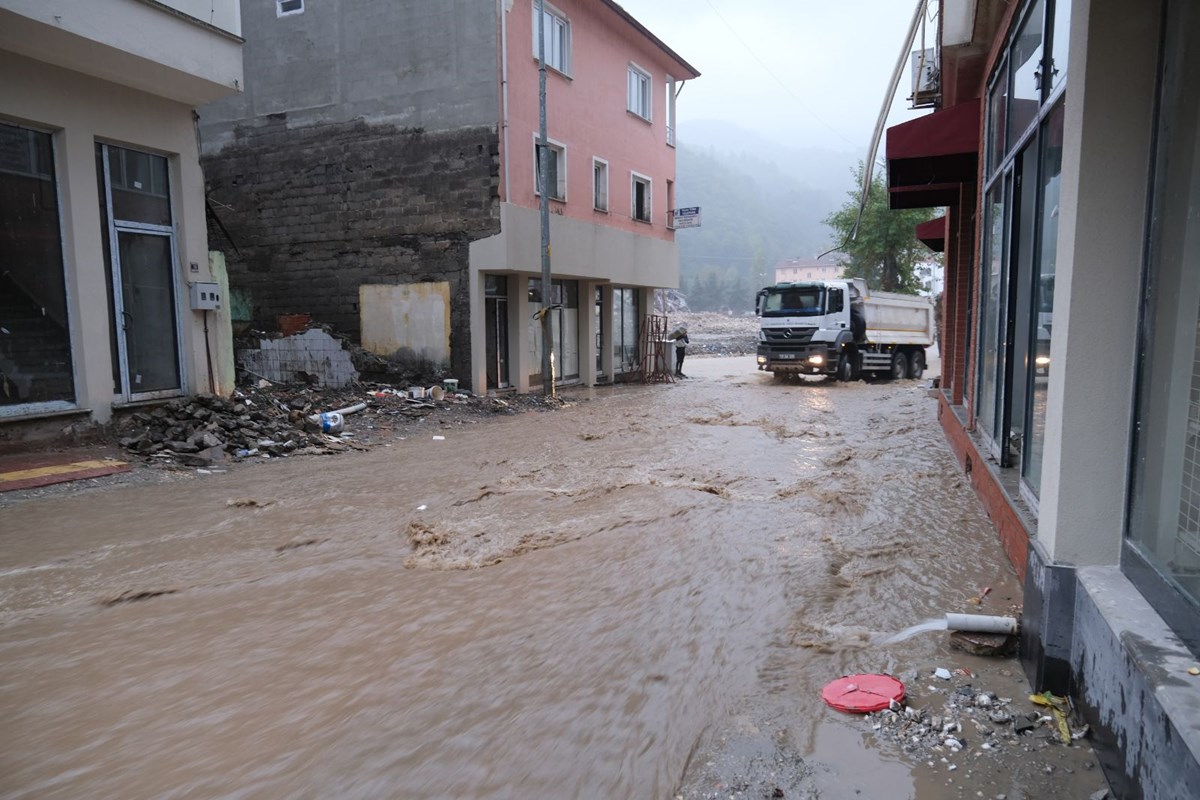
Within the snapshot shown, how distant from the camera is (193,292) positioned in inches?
408

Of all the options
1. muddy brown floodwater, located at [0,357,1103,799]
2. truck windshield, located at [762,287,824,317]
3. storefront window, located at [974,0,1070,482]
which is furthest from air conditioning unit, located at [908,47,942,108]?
truck windshield, located at [762,287,824,317]

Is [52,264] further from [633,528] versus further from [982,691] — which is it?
[982,691]

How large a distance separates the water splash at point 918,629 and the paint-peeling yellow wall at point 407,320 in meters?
12.2

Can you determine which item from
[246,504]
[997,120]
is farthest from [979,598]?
[246,504]

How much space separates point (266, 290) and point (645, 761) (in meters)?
16.5

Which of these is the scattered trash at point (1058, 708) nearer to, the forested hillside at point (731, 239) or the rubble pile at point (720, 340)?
the rubble pile at point (720, 340)

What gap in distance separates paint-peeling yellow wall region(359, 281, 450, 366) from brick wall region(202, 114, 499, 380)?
7.3 inches

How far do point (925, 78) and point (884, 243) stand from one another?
868 inches

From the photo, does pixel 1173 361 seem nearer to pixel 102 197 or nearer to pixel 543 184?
pixel 102 197

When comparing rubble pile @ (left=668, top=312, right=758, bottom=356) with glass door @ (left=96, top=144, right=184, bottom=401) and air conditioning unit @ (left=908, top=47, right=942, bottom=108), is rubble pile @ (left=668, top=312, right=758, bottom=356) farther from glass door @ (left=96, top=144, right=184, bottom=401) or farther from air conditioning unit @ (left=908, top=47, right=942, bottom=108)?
glass door @ (left=96, top=144, right=184, bottom=401)

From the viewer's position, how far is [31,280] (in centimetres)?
857

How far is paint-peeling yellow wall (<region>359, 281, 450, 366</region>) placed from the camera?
49.9ft

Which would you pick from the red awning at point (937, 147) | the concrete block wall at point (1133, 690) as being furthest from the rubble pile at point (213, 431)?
the concrete block wall at point (1133, 690)

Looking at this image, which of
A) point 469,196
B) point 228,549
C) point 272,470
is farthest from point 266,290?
point 228,549
